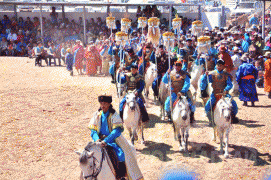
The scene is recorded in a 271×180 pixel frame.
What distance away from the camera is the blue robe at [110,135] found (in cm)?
555

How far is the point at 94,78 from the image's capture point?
64.9 ft

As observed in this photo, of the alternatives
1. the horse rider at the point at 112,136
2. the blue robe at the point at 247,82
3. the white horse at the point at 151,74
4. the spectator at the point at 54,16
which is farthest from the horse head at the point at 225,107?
the spectator at the point at 54,16

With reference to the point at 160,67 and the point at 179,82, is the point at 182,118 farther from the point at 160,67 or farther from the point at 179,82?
the point at 160,67

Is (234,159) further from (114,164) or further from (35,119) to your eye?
(35,119)

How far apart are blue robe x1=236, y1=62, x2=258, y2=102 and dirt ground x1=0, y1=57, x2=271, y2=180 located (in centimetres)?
45

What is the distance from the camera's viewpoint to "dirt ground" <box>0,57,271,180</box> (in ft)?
25.6

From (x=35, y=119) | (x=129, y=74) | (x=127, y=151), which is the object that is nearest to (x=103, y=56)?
(x=35, y=119)

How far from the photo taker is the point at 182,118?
27.6 feet

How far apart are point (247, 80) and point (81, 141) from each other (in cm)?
655

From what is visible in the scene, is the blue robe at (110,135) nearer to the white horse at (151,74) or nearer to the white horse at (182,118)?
the white horse at (182,118)

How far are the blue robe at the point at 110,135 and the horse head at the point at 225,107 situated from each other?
3.40 m

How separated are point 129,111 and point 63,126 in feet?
10.5

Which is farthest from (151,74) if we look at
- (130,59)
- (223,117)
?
(223,117)

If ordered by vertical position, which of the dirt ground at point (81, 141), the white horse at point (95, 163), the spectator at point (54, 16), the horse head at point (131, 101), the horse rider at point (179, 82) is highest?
the spectator at point (54, 16)
